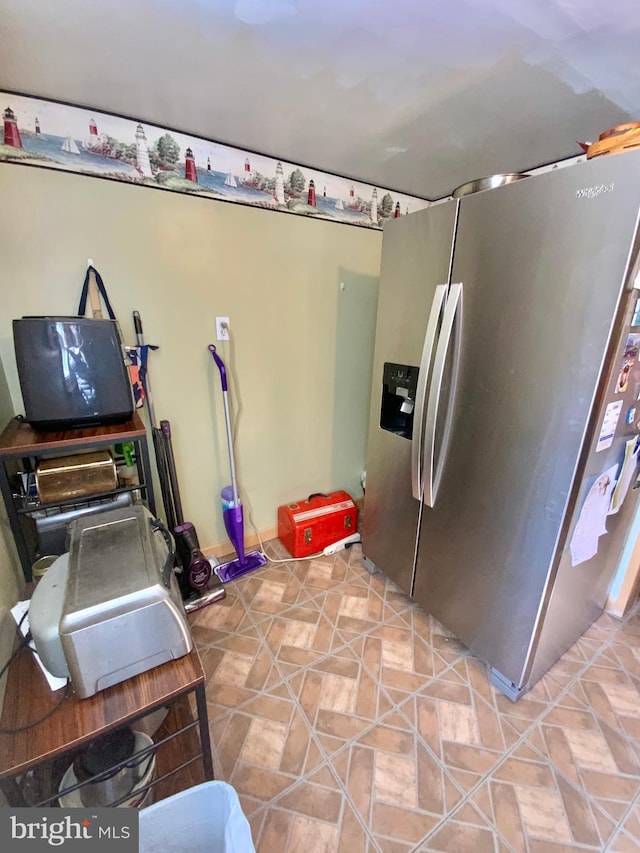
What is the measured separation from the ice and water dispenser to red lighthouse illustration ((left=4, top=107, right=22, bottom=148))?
1.64 meters

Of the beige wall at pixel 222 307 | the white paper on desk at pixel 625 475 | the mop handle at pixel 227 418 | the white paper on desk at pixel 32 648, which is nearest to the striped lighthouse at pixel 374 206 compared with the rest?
the beige wall at pixel 222 307

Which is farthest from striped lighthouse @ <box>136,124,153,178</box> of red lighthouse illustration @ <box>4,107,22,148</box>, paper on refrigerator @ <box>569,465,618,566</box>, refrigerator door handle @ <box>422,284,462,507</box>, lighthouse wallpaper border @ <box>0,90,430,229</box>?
paper on refrigerator @ <box>569,465,618,566</box>

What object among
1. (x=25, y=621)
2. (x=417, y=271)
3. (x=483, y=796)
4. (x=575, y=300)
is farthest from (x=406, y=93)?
(x=483, y=796)

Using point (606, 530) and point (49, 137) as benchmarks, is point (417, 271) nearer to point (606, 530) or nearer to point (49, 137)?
point (606, 530)

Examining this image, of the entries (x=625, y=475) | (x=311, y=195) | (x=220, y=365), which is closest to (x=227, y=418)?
(x=220, y=365)

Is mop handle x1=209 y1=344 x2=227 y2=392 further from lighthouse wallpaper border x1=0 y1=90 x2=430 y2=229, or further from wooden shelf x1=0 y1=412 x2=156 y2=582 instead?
lighthouse wallpaper border x1=0 y1=90 x2=430 y2=229

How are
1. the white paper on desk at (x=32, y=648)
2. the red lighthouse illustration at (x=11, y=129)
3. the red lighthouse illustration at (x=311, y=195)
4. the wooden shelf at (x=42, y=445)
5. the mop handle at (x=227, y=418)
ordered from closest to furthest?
1. the white paper on desk at (x=32, y=648)
2. the wooden shelf at (x=42, y=445)
3. the red lighthouse illustration at (x=11, y=129)
4. the mop handle at (x=227, y=418)
5. the red lighthouse illustration at (x=311, y=195)

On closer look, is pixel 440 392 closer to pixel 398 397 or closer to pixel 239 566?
pixel 398 397

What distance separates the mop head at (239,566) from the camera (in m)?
1.98

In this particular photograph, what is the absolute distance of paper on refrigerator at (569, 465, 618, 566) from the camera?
1168 mm

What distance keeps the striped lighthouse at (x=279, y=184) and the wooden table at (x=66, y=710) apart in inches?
78.2

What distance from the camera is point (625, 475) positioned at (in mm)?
1308

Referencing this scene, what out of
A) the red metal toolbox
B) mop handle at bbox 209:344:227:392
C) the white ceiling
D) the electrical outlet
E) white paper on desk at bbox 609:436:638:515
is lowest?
the red metal toolbox

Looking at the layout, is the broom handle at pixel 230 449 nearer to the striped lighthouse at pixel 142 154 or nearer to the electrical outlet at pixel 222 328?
the electrical outlet at pixel 222 328
